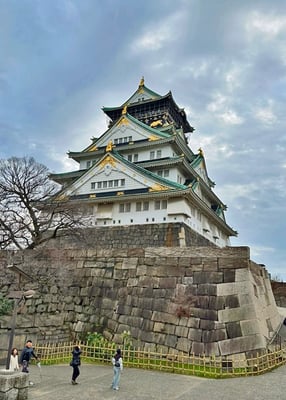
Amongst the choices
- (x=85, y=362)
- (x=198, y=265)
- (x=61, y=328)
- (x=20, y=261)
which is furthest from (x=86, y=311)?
(x=198, y=265)

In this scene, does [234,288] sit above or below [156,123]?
below

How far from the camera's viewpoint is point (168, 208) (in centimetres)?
2303

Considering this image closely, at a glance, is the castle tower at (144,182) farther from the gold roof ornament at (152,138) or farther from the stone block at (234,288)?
the stone block at (234,288)

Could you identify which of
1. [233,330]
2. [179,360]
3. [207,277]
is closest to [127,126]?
[207,277]

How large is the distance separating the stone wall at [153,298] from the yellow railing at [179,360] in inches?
16.0

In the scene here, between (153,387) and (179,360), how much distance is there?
2.43 meters

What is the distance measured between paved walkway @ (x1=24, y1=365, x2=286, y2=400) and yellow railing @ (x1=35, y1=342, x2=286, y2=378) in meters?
0.37

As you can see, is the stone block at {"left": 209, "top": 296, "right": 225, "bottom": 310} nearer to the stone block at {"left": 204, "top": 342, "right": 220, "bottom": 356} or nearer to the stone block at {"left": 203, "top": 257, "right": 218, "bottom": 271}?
the stone block at {"left": 203, "top": 257, "right": 218, "bottom": 271}

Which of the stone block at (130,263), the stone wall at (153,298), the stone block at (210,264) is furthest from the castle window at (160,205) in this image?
the stone block at (210,264)

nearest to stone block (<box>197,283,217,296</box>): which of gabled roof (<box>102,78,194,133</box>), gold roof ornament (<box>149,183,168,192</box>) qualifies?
gold roof ornament (<box>149,183,168,192</box>)

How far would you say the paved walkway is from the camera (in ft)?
23.7

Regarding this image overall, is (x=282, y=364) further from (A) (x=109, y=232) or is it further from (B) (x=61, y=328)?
(A) (x=109, y=232)

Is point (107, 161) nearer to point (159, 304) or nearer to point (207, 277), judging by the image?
point (159, 304)

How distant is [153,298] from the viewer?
1216 cm
